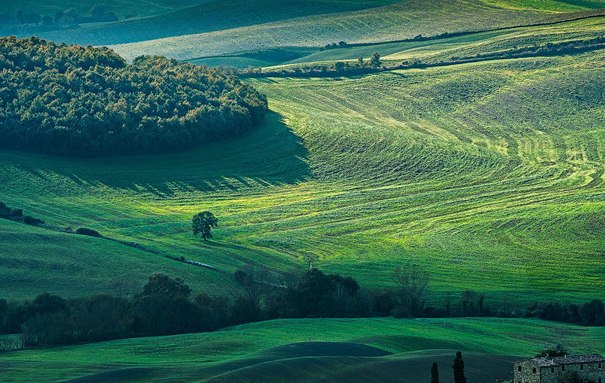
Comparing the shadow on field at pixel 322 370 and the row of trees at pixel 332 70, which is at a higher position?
the row of trees at pixel 332 70

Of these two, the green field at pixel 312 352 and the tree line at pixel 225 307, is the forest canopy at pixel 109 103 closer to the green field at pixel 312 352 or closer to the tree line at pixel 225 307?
the tree line at pixel 225 307

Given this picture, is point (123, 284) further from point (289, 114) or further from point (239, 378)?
point (289, 114)

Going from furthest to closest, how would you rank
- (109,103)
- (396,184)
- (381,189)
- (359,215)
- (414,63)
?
(414,63) < (109,103) < (396,184) < (381,189) < (359,215)

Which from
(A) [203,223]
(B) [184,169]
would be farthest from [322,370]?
(B) [184,169]

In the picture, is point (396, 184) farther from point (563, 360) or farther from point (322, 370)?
point (563, 360)

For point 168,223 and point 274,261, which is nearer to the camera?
point 274,261

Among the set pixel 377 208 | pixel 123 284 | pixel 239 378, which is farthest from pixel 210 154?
pixel 239 378

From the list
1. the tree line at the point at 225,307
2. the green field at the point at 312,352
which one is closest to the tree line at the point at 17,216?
the tree line at the point at 225,307
